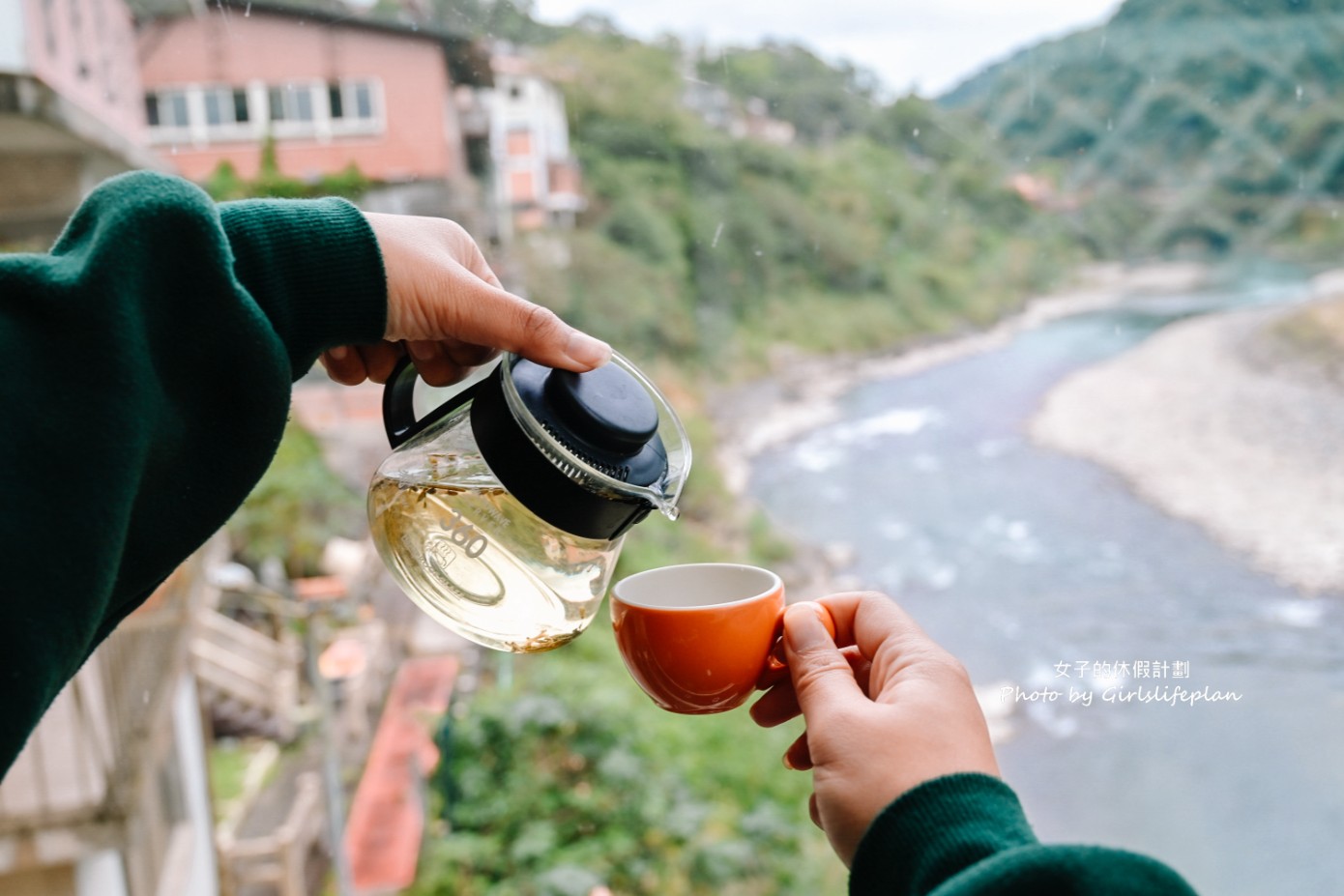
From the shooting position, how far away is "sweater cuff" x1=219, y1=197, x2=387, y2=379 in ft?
1.58

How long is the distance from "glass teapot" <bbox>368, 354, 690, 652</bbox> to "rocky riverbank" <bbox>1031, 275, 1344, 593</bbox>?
112 centimetres

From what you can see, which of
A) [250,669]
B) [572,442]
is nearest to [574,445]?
[572,442]

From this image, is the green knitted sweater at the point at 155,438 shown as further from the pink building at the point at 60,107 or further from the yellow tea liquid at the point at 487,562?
the pink building at the point at 60,107

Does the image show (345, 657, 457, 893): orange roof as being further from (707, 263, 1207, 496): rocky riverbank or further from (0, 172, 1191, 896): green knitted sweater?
(0, 172, 1191, 896): green knitted sweater

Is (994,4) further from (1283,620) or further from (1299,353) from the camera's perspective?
(1283,620)

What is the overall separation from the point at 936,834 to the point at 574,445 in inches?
9.2

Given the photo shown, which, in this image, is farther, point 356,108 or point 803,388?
point 803,388

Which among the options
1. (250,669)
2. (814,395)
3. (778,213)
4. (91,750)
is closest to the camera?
(778,213)

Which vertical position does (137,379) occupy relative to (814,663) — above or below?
above

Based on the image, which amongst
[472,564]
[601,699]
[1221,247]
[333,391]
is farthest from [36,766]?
[1221,247]

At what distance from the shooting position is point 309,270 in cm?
49

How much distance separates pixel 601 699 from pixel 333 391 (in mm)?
837

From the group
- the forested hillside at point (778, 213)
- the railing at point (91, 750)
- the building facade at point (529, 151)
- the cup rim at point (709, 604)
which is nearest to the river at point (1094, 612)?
the forested hillside at point (778, 213)

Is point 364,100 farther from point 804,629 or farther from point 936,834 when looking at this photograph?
point 936,834
